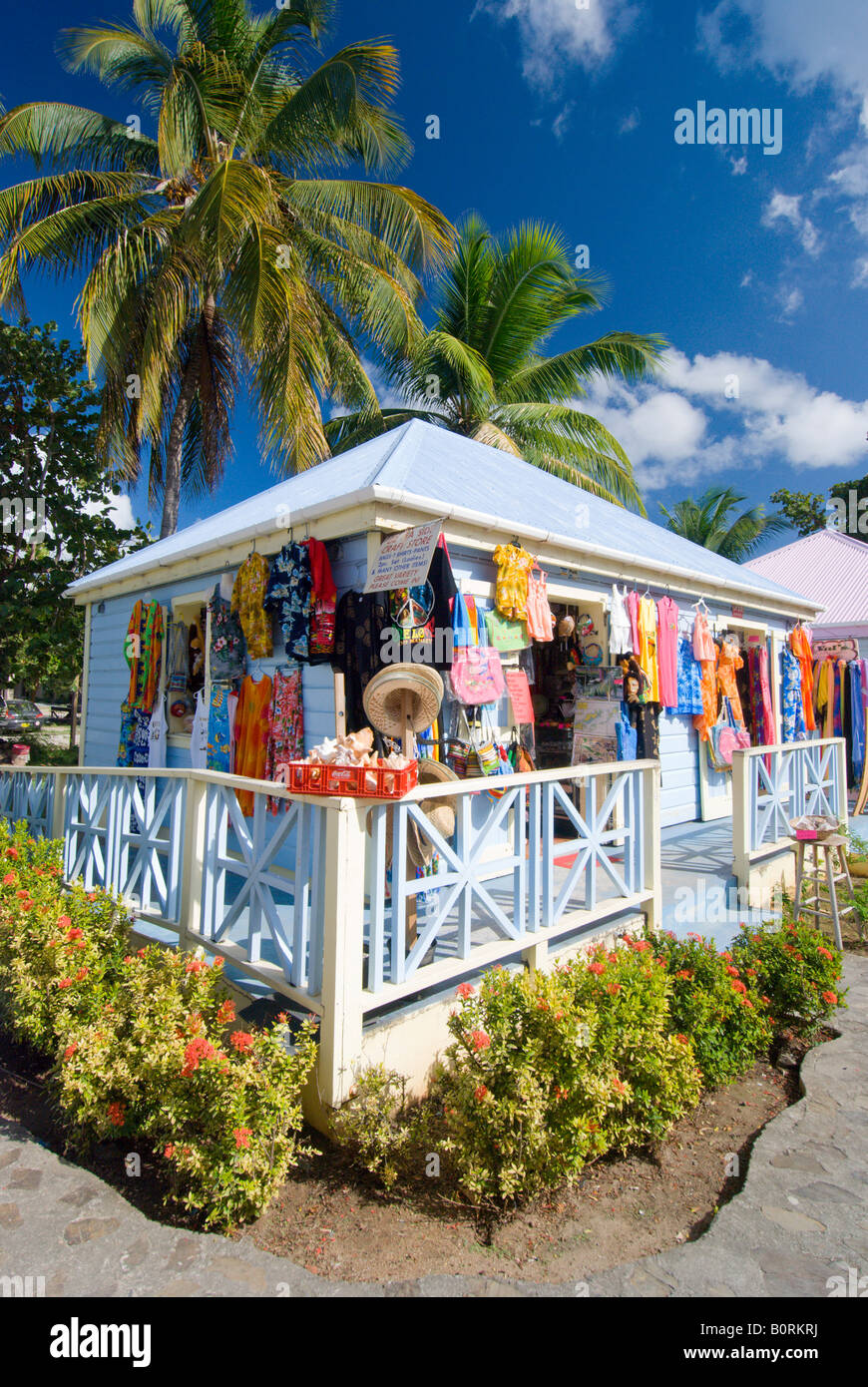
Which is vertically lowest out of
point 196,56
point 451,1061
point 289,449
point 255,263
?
point 451,1061

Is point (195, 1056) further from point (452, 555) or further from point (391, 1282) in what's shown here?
point (452, 555)

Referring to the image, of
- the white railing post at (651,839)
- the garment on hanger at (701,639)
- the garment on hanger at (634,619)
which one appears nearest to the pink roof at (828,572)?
the garment on hanger at (701,639)

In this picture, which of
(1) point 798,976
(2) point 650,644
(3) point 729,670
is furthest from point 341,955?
(3) point 729,670

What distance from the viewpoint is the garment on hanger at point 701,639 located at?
8703 millimetres

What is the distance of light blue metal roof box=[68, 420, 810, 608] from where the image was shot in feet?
18.1

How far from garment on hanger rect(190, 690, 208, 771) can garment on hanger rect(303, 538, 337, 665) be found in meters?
2.31

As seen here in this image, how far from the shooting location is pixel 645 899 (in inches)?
193

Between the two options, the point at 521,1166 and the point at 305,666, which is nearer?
the point at 521,1166

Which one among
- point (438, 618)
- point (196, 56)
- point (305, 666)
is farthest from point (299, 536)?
point (196, 56)

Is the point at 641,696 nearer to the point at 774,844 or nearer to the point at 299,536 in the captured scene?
the point at 774,844

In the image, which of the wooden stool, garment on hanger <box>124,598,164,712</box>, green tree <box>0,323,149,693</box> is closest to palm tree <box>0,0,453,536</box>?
green tree <box>0,323,149,693</box>

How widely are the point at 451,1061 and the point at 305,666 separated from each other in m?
3.41

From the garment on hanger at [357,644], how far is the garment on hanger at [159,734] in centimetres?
371

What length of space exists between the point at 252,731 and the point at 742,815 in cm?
429
